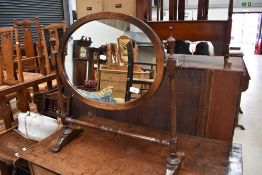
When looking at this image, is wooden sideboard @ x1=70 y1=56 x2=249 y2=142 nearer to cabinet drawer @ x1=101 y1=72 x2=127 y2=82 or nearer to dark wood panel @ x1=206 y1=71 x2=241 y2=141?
dark wood panel @ x1=206 y1=71 x2=241 y2=141

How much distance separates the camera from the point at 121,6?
51.0 inches

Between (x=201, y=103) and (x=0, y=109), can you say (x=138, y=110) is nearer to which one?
(x=201, y=103)

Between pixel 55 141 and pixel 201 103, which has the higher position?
pixel 201 103

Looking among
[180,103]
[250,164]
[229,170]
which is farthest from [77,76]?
[250,164]

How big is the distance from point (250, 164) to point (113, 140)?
5.38ft

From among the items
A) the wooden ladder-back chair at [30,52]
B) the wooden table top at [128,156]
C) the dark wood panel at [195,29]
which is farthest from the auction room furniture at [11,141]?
the wooden ladder-back chair at [30,52]

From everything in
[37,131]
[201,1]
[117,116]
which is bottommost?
[37,131]

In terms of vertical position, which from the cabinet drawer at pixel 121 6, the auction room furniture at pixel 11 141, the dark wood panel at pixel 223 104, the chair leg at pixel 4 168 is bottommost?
the chair leg at pixel 4 168

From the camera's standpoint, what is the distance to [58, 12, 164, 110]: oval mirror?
951 millimetres

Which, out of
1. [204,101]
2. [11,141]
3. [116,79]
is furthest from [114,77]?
[11,141]

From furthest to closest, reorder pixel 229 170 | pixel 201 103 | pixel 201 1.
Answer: pixel 201 1, pixel 201 103, pixel 229 170

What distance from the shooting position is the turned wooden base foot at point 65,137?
109cm

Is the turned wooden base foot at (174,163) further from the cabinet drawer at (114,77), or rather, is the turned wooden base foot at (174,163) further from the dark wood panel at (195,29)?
the dark wood panel at (195,29)

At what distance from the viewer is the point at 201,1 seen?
1469 mm
